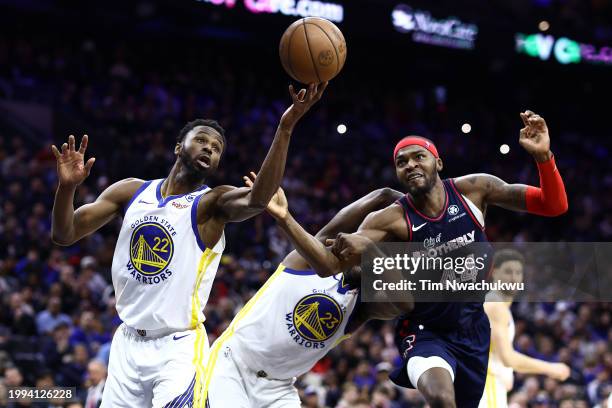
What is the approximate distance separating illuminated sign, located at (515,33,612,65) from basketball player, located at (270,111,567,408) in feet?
42.5

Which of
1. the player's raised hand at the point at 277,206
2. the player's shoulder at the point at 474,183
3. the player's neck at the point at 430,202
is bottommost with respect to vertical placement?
the player's raised hand at the point at 277,206

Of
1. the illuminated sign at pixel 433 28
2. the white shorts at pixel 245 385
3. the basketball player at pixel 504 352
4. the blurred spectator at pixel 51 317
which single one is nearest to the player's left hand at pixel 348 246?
the white shorts at pixel 245 385

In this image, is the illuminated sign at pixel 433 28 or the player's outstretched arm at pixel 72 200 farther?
the illuminated sign at pixel 433 28

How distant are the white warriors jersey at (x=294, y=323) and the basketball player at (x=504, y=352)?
1512 mm

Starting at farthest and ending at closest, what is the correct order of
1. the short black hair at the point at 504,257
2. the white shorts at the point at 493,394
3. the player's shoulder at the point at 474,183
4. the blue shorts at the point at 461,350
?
the short black hair at the point at 504,257, the white shorts at the point at 493,394, the player's shoulder at the point at 474,183, the blue shorts at the point at 461,350

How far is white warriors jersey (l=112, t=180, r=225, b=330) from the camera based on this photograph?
4551 mm

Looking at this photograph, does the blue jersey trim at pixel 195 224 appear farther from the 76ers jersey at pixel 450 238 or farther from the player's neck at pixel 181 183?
the 76ers jersey at pixel 450 238

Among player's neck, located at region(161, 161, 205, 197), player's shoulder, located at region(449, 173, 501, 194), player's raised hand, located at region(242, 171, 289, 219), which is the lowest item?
player's raised hand, located at region(242, 171, 289, 219)

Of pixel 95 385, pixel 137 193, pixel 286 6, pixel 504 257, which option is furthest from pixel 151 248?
pixel 286 6

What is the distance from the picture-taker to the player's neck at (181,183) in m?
4.87

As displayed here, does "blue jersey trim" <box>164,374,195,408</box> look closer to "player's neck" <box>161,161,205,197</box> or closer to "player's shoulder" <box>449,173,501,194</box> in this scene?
"player's neck" <box>161,161,205,197</box>

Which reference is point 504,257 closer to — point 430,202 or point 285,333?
point 430,202

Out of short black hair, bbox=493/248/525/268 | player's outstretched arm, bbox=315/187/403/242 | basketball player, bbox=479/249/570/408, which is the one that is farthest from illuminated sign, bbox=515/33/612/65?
player's outstretched arm, bbox=315/187/403/242

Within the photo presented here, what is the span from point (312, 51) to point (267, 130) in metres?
10.9
